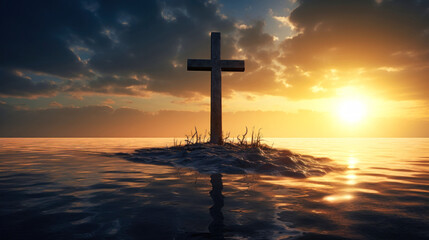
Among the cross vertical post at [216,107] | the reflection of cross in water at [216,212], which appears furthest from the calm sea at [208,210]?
the cross vertical post at [216,107]

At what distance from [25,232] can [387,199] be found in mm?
4070

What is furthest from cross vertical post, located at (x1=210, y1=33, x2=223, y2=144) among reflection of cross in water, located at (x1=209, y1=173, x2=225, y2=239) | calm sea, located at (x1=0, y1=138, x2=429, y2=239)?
reflection of cross in water, located at (x1=209, y1=173, x2=225, y2=239)

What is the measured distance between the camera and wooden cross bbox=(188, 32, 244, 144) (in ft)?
34.5

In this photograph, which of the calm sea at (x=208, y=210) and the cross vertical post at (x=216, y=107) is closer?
the calm sea at (x=208, y=210)

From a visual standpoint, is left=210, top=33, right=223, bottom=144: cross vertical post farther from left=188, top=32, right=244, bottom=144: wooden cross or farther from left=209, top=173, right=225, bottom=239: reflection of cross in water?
left=209, top=173, right=225, bottom=239: reflection of cross in water

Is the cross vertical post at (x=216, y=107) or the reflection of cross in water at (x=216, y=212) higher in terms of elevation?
the cross vertical post at (x=216, y=107)

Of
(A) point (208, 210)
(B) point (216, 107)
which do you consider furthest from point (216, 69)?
(A) point (208, 210)

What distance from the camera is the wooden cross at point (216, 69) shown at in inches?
414

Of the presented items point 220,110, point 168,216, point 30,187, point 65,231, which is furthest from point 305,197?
point 220,110

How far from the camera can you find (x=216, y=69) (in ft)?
35.6

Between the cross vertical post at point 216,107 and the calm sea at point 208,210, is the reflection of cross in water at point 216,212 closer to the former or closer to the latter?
the calm sea at point 208,210

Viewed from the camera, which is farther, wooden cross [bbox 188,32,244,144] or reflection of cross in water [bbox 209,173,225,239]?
wooden cross [bbox 188,32,244,144]

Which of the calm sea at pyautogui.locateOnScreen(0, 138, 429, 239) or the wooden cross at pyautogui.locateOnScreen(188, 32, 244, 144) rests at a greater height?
the wooden cross at pyautogui.locateOnScreen(188, 32, 244, 144)

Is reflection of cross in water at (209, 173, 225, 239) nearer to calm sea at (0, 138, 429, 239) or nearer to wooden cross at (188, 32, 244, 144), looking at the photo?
calm sea at (0, 138, 429, 239)
